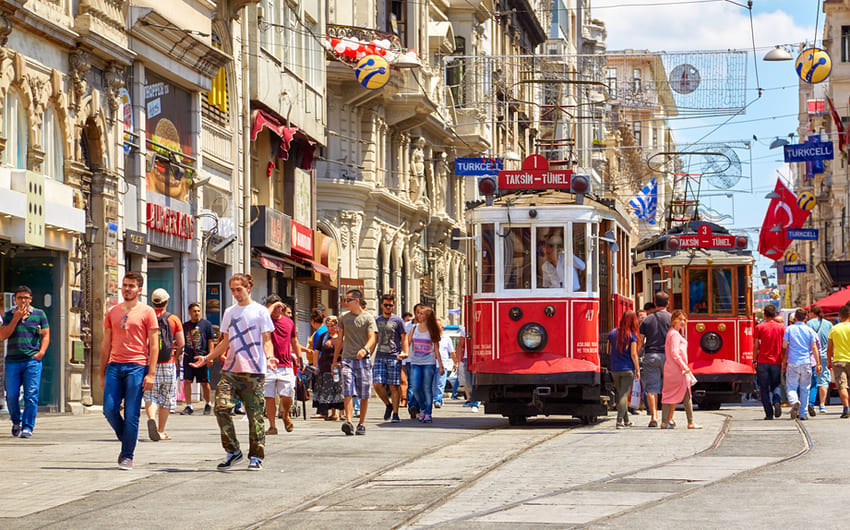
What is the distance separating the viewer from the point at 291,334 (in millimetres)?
19516

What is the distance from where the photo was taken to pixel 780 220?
2386 inches

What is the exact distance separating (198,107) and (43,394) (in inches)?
305

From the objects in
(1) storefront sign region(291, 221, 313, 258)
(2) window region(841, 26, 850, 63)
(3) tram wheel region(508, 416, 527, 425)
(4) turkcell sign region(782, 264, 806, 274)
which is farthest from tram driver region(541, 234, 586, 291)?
(2) window region(841, 26, 850, 63)

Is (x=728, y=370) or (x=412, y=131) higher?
(x=412, y=131)

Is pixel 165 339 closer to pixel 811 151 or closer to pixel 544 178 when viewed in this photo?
pixel 544 178

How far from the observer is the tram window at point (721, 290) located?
85.1 feet

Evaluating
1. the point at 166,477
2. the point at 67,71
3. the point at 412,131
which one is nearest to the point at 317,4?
the point at 412,131

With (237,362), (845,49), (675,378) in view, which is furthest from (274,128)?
(845,49)

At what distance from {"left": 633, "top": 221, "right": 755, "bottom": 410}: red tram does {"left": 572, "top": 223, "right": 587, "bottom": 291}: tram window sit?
5985 mm

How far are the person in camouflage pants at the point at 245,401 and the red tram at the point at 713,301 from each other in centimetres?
1335

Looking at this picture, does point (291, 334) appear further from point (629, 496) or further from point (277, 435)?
point (629, 496)

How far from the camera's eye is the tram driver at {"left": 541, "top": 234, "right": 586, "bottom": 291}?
782 inches

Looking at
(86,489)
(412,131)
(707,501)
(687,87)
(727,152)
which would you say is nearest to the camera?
(707,501)

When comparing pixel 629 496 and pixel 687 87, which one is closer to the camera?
pixel 629 496
